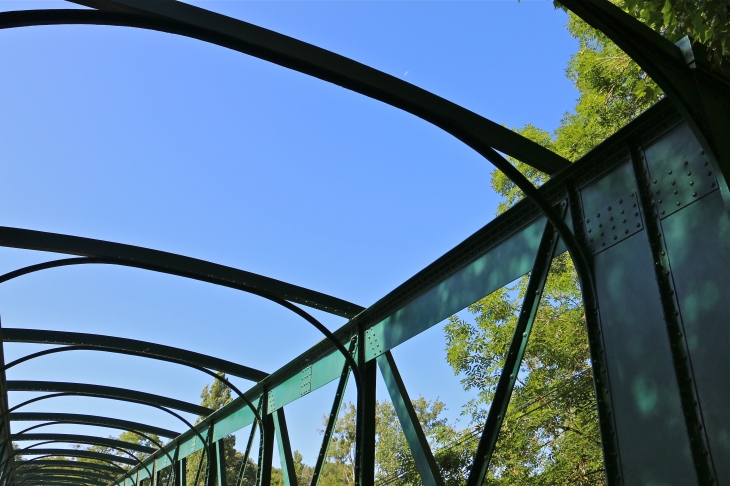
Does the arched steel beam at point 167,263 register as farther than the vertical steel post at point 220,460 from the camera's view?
No

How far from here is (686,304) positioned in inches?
159

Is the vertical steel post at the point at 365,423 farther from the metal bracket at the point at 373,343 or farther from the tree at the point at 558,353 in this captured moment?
the tree at the point at 558,353

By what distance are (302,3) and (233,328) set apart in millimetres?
7412

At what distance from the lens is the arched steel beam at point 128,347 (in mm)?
10688

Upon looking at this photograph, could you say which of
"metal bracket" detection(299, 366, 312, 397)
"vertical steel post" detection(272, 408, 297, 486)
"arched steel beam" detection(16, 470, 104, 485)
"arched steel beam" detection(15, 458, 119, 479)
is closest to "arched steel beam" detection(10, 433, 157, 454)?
"arched steel beam" detection(15, 458, 119, 479)

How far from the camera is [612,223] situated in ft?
15.9

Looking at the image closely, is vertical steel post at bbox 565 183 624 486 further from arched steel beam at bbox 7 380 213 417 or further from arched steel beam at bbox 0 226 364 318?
arched steel beam at bbox 7 380 213 417

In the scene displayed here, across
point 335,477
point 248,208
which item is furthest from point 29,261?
point 335,477

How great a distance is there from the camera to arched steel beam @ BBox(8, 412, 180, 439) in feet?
56.1

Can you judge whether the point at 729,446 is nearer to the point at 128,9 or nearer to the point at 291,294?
the point at 128,9

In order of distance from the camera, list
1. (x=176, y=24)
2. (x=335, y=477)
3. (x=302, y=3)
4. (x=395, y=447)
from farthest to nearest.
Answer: (x=335, y=477), (x=395, y=447), (x=302, y=3), (x=176, y=24)

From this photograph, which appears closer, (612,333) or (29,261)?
(612,333)

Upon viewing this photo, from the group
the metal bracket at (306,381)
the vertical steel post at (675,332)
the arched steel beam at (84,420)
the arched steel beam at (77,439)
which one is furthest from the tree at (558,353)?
the arched steel beam at (77,439)

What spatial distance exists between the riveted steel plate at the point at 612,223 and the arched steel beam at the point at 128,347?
781cm
